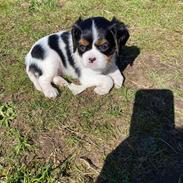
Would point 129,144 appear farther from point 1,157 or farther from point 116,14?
point 116,14

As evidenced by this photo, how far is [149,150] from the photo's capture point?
5.00 meters

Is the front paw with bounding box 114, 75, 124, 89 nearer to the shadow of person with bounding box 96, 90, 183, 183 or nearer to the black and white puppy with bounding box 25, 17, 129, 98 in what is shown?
the black and white puppy with bounding box 25, 17, 129, 98

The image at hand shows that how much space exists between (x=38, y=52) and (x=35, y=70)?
0.24 metres

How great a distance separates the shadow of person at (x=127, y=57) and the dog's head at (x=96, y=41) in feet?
3.12

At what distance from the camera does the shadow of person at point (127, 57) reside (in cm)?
642

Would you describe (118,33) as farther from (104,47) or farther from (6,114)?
(6,114)

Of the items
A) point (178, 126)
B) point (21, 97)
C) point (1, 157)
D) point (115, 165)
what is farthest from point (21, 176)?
point (178, 126)

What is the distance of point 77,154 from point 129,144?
1.94ft

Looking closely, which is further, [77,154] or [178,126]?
[178,126]

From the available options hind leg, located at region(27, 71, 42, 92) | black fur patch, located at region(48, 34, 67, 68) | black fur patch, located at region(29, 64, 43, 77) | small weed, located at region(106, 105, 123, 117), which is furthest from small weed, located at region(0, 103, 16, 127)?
small weed, located at region(106, 105, 123, 117)

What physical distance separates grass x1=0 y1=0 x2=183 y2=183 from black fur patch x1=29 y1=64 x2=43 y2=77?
201 mm

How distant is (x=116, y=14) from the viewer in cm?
758

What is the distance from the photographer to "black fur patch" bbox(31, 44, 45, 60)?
5883 millimetres

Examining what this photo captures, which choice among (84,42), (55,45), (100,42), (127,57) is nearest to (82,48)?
(84,42)
